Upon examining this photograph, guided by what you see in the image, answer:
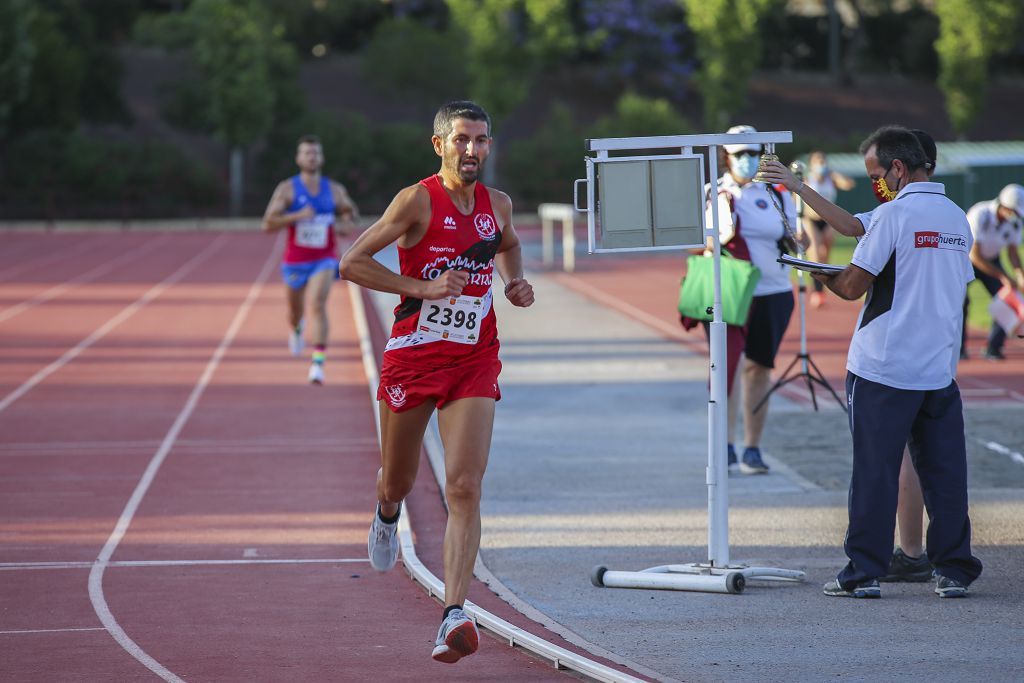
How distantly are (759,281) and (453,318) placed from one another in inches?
164

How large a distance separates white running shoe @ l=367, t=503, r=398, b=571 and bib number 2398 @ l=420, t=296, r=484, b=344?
1129 millimetres

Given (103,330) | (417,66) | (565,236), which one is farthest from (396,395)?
(417,66)

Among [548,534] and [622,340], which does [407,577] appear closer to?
[548,534]

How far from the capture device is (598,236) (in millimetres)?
6930

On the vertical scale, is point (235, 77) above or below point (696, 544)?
above

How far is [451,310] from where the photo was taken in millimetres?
5895

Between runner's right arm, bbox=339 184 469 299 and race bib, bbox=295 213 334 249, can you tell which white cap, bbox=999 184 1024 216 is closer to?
race bib, bbox=295 213 334 249

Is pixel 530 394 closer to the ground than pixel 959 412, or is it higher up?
closer to the ground

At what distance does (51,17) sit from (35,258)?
26.1 meters

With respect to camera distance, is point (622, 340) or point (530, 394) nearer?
point (530, 394)

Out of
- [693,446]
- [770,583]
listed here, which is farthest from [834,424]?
[770,583]

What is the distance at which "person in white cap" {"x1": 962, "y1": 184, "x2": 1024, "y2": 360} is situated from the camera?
1521cm

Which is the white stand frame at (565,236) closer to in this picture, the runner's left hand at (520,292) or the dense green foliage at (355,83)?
the dense green foliage at (355,83)

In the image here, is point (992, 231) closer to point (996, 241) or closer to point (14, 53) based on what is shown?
point (996, 241)
